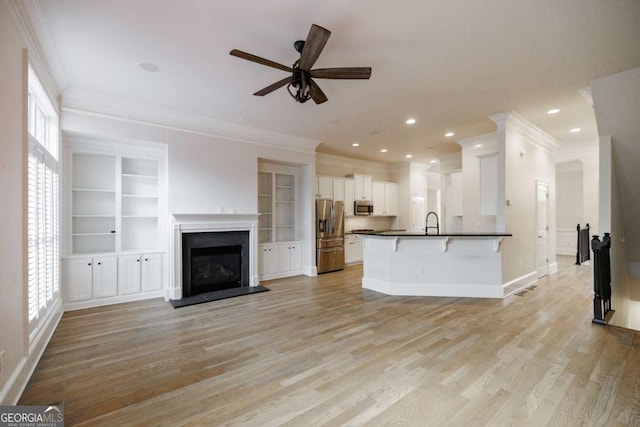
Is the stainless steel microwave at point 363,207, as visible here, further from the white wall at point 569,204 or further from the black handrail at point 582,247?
the white wall at point 569,204

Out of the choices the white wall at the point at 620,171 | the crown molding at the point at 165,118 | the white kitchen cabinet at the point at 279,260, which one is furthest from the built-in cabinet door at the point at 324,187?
the white wall at the point at 620,171

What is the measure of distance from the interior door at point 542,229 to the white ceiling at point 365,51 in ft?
5.86

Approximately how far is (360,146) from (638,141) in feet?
14.9

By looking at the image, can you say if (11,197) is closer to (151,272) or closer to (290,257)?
(151,272)

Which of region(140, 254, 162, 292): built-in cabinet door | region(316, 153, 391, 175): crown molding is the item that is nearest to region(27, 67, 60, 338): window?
region(140, 254, 162, 292): built-in cabinet door

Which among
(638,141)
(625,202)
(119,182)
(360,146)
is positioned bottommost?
(625,202)

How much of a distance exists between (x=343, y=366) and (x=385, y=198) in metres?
6.78

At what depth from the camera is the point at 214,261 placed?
5.31 metres

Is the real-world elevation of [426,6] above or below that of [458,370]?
above

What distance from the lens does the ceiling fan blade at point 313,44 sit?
2.18 m

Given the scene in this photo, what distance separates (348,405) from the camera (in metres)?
2.07

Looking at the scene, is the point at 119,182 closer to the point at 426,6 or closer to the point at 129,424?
the point at 129,424

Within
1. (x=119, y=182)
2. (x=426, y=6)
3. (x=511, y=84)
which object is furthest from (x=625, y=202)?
(x=119, y=182)

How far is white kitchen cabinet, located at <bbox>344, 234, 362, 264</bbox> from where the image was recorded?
7.84 metres
